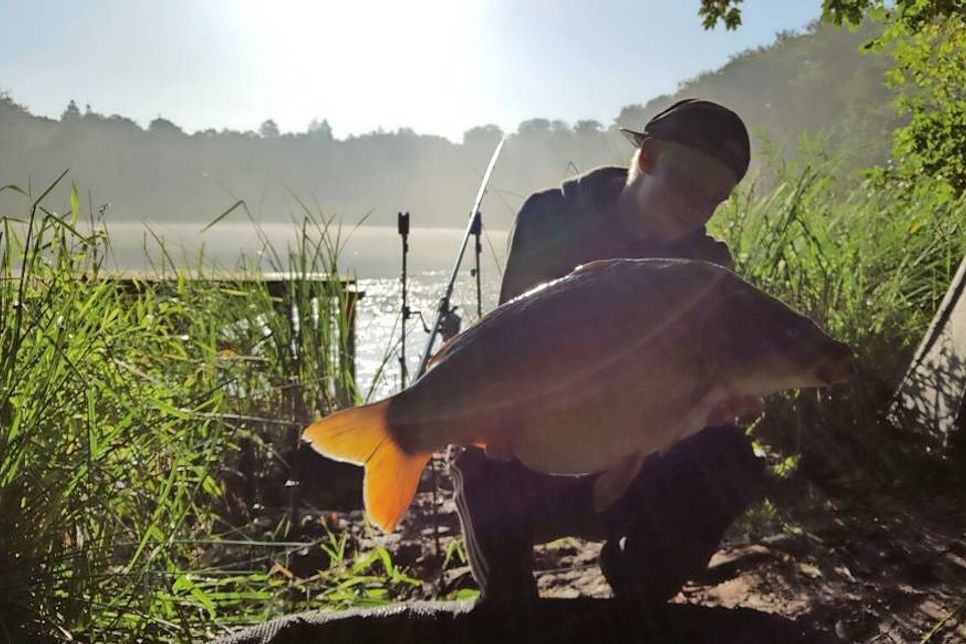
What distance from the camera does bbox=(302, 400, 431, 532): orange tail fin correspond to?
1243 millimetres

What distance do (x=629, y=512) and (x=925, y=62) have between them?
280cm

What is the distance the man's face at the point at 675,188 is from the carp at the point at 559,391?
41 cm

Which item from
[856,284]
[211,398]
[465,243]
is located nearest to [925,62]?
[856,284]

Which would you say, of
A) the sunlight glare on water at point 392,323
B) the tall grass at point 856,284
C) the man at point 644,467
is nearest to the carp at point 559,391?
the man at point 644,467

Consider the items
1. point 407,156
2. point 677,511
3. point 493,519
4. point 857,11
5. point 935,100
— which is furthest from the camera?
point 407,156

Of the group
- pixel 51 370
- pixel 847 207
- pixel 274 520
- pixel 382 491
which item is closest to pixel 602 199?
pixel 382 491

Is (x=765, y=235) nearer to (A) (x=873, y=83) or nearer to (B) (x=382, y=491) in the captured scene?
(B) (x=382, y=491)

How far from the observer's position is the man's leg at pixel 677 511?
1635 mm

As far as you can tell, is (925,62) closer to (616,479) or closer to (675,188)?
(675,188)

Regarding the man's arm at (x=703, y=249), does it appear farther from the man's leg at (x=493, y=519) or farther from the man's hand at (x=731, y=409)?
the man's leg at (x=493, y=519)

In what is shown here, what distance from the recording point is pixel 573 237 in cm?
172

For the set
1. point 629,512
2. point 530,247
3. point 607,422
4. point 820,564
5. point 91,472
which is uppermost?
point 530,247

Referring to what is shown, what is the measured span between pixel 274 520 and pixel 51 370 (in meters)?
1.39

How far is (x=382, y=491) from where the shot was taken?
1.26 meters
